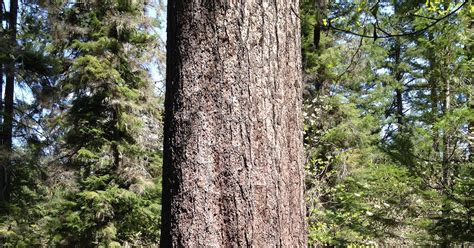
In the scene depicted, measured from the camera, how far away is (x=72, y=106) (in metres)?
11.1

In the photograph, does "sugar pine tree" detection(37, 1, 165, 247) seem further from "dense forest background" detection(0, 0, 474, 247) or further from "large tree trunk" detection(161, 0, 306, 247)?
"large tree trunk" detection(161, 0, 306, 247)

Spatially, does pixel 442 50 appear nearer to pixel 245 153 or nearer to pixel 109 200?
pixel 109 200

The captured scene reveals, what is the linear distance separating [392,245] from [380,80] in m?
9.64

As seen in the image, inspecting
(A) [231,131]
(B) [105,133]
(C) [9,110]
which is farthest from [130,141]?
(A) [231,131]

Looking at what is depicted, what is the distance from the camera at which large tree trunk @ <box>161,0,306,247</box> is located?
65.9 inches

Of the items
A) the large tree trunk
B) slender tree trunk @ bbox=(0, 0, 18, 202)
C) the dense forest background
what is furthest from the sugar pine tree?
the large tree trunk

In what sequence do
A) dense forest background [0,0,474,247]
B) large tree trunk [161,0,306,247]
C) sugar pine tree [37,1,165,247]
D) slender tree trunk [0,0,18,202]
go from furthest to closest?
sugar pine tree [37,1,165,247] → slender tree trunk [0,0,18,202] → dense forest background [0,0,474,247] → large tree trunk [161,0,306,247]

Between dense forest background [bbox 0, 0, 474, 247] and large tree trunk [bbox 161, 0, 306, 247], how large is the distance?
22.8ft

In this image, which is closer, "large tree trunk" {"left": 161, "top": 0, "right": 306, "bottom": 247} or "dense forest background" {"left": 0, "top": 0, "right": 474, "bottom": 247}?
"large tree trunk" {"left": 161, "top": 0, "right": 306, "bottom": 247}

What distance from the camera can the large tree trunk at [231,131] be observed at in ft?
5.49

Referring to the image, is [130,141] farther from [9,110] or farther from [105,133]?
[9,110]

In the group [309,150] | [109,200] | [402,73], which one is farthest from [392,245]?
[402,73]

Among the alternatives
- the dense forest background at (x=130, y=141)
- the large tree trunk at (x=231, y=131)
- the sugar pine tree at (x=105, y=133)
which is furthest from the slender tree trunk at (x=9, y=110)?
the large tree trunk at (x=231, y=131)

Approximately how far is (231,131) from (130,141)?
9.94 m
